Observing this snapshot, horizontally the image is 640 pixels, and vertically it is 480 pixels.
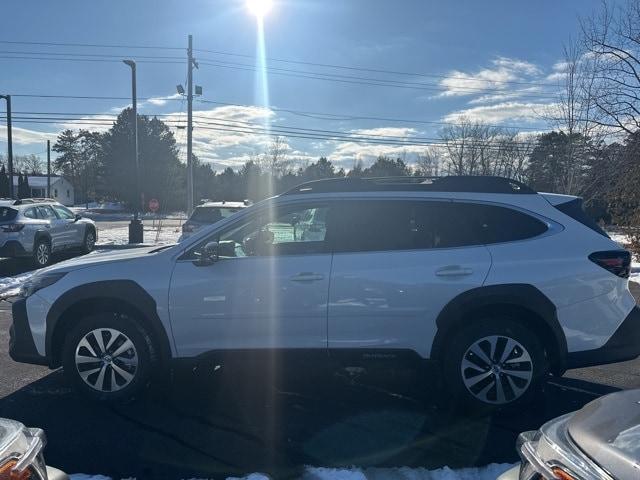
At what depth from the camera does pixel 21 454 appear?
6.11ft

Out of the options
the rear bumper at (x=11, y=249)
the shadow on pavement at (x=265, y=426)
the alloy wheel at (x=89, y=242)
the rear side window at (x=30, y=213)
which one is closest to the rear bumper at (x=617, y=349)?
the shadow on pavement at (x=265, y=426)

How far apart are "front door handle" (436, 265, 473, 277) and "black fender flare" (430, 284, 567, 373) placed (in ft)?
0.48

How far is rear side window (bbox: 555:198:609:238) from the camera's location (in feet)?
13.8

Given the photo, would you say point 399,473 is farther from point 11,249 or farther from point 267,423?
point 11,249

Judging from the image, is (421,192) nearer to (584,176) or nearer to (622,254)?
(622,254)

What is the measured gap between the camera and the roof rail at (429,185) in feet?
14.3

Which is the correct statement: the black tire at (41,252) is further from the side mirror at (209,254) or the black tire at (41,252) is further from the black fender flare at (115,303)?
the side mirror at (209,254)

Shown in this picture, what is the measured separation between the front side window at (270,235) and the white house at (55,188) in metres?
80.2

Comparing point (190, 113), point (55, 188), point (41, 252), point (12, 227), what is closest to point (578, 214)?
point (12, 227)

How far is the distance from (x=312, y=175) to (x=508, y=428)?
64.1 metres

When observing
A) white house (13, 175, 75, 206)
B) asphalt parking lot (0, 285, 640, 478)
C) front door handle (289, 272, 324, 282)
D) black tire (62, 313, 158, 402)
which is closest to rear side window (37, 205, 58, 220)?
asphalt parking lot (0, 285, 640, 478)

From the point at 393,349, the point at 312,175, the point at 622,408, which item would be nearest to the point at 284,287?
the point at 393,349

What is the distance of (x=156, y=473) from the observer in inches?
130

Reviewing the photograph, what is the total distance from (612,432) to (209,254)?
3.06 metres
